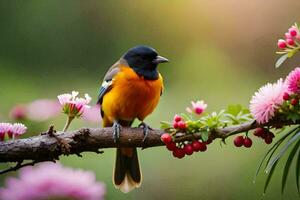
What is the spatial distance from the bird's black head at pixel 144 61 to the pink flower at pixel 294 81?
1.07m

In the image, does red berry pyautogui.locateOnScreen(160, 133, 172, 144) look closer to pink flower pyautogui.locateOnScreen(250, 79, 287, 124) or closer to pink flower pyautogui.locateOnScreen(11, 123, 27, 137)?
pink flower pyautogui.locateOnScreen(250, 79, 287, 124)

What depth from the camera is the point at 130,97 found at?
8.08 ft

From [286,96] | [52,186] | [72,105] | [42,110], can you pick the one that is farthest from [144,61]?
[52,186]

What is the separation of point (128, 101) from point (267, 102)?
1009 mm

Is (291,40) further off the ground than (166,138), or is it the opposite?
(291,40)

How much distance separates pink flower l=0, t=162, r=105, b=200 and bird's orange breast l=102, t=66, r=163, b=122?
1.18m

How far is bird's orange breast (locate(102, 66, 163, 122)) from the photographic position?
247cm

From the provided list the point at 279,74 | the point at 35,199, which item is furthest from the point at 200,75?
the point at 35,199

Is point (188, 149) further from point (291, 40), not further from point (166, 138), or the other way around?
point (291, 40)

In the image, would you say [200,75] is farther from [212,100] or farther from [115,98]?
[115,98]

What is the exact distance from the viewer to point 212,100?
4.32 m

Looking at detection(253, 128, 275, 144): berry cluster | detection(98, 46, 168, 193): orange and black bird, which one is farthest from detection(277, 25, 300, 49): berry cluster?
detection(98, 46, 168, 193): orange and black bird

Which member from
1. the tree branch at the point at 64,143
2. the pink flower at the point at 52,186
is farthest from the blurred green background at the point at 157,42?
the pink flower at the point at 52,186

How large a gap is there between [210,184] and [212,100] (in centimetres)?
71
